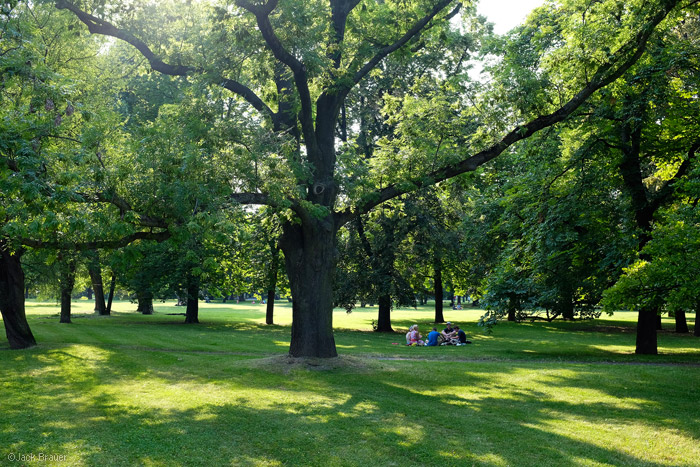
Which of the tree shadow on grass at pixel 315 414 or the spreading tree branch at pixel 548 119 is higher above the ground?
the spreading tree branch at pixel 548 119

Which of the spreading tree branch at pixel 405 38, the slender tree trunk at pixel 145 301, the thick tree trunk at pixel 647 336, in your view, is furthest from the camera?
the slender tree trunk at pixel 145 301

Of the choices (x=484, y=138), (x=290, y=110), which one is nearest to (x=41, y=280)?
(x=290, y=110)

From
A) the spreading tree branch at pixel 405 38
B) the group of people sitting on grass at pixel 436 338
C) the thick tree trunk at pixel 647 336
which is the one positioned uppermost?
the spreading tree branch at pixel 405 38

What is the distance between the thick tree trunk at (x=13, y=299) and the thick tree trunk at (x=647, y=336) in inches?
835

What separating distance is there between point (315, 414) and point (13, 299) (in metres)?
14.2

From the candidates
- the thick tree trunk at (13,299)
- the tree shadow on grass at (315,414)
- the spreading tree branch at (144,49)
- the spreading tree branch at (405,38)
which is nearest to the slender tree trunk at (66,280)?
the thick tree trunk at (13,299)

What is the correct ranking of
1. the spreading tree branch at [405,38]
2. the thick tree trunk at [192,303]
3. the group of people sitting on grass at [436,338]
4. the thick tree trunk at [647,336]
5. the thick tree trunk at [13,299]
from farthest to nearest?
the thick tree trunk at [192,303], the group of people sitting on grass at [436,338], the thick tree trunk at [647,336], the thick tree trunk at [13,299], the spreading tree branch at [405,38]

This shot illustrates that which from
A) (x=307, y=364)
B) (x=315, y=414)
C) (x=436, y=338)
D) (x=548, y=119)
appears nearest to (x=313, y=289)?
(x=307, y=364)

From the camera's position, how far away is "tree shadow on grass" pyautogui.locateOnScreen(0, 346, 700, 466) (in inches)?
277

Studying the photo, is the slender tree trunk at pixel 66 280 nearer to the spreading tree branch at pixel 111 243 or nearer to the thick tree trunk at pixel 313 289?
the spreading tree branch at pixel 111 243

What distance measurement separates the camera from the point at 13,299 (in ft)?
60.2

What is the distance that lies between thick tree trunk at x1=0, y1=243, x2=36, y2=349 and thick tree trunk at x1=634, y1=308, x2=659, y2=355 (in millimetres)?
21200

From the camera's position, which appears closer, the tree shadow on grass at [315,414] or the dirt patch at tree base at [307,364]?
the tree shadow on grass at [315,414]

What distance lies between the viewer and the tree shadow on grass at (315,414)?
23.1 feet
